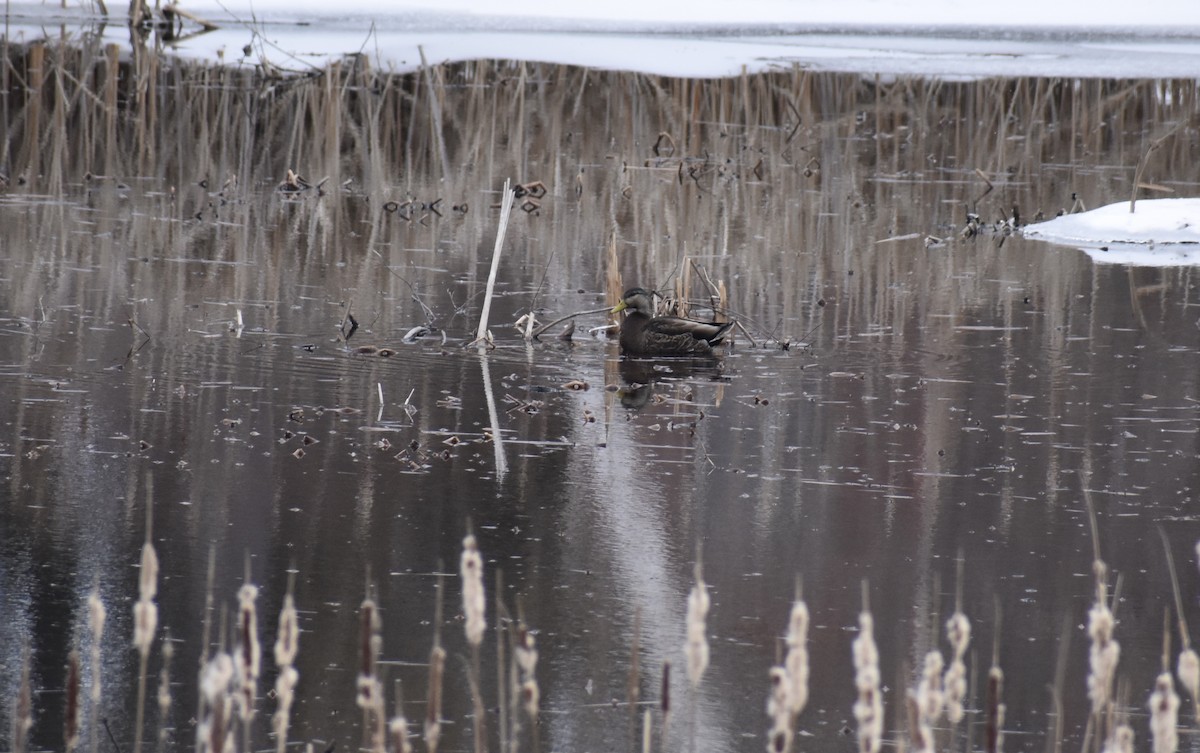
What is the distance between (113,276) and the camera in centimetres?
1189

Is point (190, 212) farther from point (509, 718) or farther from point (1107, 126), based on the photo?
point (1107, 126)

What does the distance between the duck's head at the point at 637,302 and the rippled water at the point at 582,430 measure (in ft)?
1.12

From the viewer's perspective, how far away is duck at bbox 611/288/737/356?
1028 centimetres

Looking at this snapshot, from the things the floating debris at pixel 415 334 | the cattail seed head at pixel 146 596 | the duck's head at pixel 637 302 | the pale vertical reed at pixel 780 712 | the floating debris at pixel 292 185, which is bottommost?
the pale vertical reed at pixel 780 712

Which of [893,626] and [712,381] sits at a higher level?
[712,381]

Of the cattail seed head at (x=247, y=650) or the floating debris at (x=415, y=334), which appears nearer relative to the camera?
the cattail seed head at (x=247, y=650)

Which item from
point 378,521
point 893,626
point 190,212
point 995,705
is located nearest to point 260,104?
point 190,212

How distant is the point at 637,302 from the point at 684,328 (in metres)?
0.35

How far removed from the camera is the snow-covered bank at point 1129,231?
15.2m

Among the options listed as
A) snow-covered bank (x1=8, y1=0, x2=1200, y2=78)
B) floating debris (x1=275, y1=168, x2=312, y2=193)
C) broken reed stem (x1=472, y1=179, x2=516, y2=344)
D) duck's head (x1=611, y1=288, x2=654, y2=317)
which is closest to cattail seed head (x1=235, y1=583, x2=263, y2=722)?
broken reed stem (x1=472, y1=179, x2=516, y2=344)

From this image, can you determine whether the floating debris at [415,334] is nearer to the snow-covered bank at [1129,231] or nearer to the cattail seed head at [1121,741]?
the snow-covered bank at [1129,231]

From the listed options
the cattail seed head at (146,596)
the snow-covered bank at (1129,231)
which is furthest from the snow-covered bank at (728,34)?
the cattail seed head at (146,596)

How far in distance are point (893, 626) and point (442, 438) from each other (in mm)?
2927

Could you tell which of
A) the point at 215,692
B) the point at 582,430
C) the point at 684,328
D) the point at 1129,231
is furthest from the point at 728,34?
the point at 215,692
